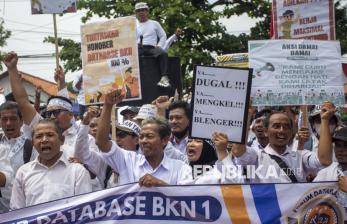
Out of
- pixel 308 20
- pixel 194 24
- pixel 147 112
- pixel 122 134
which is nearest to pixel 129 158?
pixel 122 134

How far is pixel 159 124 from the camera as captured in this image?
19.8 ft

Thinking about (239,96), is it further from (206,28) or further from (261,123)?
(206,28)

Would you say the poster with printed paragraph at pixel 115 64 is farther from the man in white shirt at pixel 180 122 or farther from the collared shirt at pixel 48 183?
the collared shirt at pixel 48 183

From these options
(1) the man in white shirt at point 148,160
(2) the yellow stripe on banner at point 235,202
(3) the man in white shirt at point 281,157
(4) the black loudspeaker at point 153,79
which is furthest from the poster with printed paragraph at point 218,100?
(4) the black loudspeaker at point 153,79

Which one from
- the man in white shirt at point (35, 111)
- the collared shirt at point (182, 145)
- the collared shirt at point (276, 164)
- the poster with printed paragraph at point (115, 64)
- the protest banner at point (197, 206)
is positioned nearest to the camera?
the protest banner at point (197, 206)

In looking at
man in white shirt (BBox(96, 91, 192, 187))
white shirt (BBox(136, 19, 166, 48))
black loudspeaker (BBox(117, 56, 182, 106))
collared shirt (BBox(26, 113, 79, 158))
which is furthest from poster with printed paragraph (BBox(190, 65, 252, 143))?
white shirt (BBox(136, 19, 166, 48))

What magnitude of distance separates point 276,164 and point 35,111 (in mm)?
2271

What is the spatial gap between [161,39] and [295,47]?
4.77 meters

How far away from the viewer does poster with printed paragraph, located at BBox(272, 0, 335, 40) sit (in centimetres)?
905

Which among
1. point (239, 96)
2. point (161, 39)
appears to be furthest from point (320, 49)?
point (161, 39)

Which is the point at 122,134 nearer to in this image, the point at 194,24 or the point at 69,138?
the point at 69,138

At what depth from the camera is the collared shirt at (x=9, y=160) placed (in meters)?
6.29

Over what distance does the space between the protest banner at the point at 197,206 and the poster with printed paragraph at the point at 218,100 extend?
0.78 metres

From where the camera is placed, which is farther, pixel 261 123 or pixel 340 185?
pixel 261 123
